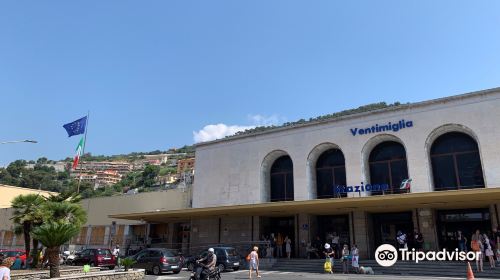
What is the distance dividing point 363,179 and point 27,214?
21.8 meters

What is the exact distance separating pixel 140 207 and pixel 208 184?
9440 millimetres

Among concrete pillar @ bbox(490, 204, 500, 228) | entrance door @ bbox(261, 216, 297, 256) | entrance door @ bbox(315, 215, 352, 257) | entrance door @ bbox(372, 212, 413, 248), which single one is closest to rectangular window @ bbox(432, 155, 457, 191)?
concrete pillar @ bbox(490, 204, 500, 228)

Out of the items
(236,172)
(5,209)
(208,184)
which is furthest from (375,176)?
(5,209)

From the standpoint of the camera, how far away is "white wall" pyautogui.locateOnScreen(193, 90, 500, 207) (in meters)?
22.2

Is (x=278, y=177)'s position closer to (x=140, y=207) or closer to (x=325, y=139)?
(x=325, y=139)

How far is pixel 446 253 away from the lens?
2114 centimetres

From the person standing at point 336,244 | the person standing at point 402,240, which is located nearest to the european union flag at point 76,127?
the person standing at point 336,244

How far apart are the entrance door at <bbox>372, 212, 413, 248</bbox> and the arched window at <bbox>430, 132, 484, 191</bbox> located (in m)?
2.64

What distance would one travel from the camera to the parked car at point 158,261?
2097 cm

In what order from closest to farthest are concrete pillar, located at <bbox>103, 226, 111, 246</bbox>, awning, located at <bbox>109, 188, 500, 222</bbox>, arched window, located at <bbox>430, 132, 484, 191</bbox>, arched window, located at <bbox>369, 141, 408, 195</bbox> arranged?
awning, located at <bbox>109, 188, 500, 222</bbox>
arched window, located at <bbox>430, 132, 484, 191</bbox>
arched window, located at <bbox>369, 141, 408, 195</bbox>
concrete pillar, located at <bbox>103, 226, 111, 246</bbox>

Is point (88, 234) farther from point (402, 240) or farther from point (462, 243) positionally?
point (462, 243)

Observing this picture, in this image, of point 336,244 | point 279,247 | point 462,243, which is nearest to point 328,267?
→ point 336,244

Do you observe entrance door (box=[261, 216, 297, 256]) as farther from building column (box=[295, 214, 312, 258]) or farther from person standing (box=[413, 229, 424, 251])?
person standing (box=[413, 229, 424, 251])

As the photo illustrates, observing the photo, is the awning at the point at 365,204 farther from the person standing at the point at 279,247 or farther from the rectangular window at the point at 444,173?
the person standing at the point at 279,247
